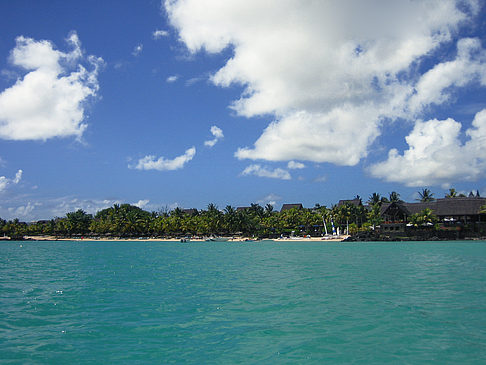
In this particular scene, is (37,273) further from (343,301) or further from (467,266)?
(467,266)

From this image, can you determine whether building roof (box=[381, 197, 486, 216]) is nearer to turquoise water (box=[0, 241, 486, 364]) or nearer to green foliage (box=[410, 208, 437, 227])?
green foliage (box=[410, 208, 437, 227])

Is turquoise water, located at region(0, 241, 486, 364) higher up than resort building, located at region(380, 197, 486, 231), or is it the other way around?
resort building, located at region(380, 197, 486, 231)

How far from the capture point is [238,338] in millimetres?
12125

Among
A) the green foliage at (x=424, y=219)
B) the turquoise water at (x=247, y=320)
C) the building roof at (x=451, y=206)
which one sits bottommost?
the turquoise water at (x=247, y=320)

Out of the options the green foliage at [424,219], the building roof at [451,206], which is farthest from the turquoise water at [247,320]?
the building roof at [451,206]

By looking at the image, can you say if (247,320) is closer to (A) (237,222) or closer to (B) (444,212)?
(B) (444,212)

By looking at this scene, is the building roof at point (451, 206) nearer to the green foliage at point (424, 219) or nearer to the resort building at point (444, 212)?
the resort building at point (444, 212)

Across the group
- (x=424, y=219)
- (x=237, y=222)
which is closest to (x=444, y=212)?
(x=424, y=219)

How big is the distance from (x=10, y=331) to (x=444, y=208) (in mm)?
92038

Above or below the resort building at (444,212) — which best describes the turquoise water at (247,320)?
below

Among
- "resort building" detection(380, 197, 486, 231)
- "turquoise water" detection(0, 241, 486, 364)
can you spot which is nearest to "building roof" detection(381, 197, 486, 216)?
"resort building" detection(380, 197, 486, 231)

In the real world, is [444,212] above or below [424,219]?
above

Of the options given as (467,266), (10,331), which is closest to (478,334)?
(10,331)

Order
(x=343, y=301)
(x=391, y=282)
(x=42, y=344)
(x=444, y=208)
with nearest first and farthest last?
(x=42, y=344) → (x=343, y=301) → (x=391, y=282) → (x=444, y=208)
